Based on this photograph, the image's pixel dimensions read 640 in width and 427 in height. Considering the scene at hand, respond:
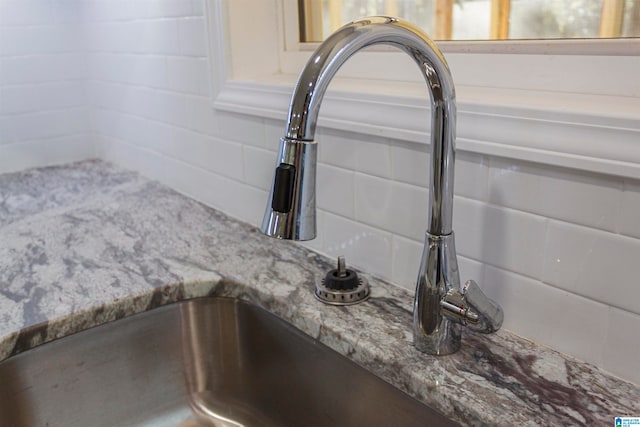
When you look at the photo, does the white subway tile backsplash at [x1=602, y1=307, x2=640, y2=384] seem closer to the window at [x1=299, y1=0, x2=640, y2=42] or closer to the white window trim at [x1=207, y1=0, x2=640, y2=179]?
the white window trim at [x1=207, y1=0, x2=640, y2=179]

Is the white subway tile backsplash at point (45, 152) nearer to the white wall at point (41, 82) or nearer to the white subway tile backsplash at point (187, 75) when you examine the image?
the white wall at point (41, 82)

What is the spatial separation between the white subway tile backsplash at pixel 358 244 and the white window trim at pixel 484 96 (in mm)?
152

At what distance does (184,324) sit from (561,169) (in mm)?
583

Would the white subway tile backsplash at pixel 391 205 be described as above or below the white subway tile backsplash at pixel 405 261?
above

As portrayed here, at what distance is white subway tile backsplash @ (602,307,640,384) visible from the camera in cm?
62

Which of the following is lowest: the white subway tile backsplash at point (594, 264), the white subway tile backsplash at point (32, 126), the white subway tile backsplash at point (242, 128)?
the white subway tile backsplash at point (594, 264)

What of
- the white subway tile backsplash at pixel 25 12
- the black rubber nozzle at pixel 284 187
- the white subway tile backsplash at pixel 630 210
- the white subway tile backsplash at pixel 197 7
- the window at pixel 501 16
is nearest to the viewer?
the black rubber nozzle at pixel 284 187

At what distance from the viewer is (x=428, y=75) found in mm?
577

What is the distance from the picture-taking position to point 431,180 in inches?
24.7

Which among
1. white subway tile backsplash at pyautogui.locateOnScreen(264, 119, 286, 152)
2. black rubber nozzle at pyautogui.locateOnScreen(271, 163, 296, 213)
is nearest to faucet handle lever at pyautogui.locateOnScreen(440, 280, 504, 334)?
black rubber nozzle at pyautogui.locateOnScreen(271, 163, 296, 213)

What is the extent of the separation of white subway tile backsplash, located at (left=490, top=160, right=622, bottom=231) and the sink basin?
10.3 inches

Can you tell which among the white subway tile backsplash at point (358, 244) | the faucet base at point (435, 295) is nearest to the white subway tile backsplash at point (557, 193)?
the faucet base at point (435, 295)

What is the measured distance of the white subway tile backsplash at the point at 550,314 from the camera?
65 centimetres

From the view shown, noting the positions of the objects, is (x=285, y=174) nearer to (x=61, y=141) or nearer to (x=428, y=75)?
(x=428, y=75)
